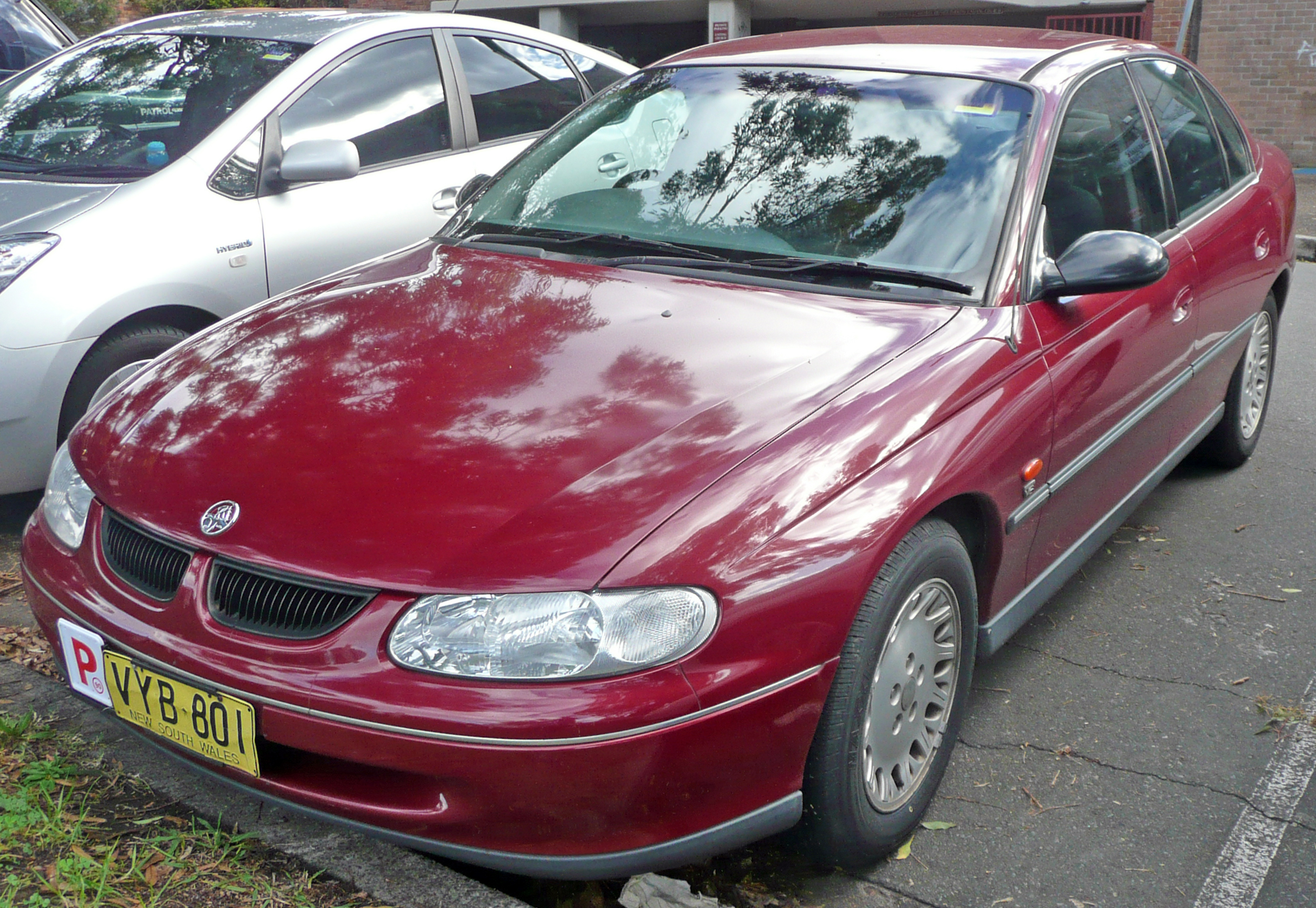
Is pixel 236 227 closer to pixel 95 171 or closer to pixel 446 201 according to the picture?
pixel 95 171

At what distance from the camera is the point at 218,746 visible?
6.89 ft

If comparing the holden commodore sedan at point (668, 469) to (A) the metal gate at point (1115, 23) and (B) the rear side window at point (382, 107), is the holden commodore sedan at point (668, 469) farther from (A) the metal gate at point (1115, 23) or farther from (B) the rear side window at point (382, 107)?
(A) the metal gate at point (1115, 23)

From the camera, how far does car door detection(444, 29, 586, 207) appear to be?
17.1 feet

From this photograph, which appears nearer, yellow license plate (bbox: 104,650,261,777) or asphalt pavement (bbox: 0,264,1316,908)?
yellow license plate (bbox: 104,650,261,777)

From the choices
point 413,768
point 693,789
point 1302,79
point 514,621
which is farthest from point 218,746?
point 1302,79

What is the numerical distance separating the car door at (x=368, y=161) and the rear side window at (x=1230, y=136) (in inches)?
109

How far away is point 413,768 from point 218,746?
0.40 m

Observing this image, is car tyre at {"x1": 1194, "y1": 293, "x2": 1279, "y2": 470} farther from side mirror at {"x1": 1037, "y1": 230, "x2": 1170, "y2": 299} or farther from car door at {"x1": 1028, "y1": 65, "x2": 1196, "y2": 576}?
side mirror at {"x1": 1037, "y1": 230, "x2": 1170, "y2": 299}

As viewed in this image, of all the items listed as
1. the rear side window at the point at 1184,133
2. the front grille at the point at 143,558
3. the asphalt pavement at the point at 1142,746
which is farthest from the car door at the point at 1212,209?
the front grille at the point at 143,558

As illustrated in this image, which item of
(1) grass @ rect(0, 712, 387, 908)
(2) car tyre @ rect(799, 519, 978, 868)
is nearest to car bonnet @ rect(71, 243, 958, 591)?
(2) car tyre @ rect(799, 519, 978, 868)

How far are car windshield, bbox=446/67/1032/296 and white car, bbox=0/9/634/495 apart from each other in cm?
99

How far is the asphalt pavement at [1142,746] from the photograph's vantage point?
2463mm

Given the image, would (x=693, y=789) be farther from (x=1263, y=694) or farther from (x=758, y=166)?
(x=1263, y=694)

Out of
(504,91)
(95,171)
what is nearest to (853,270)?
(95,171)
